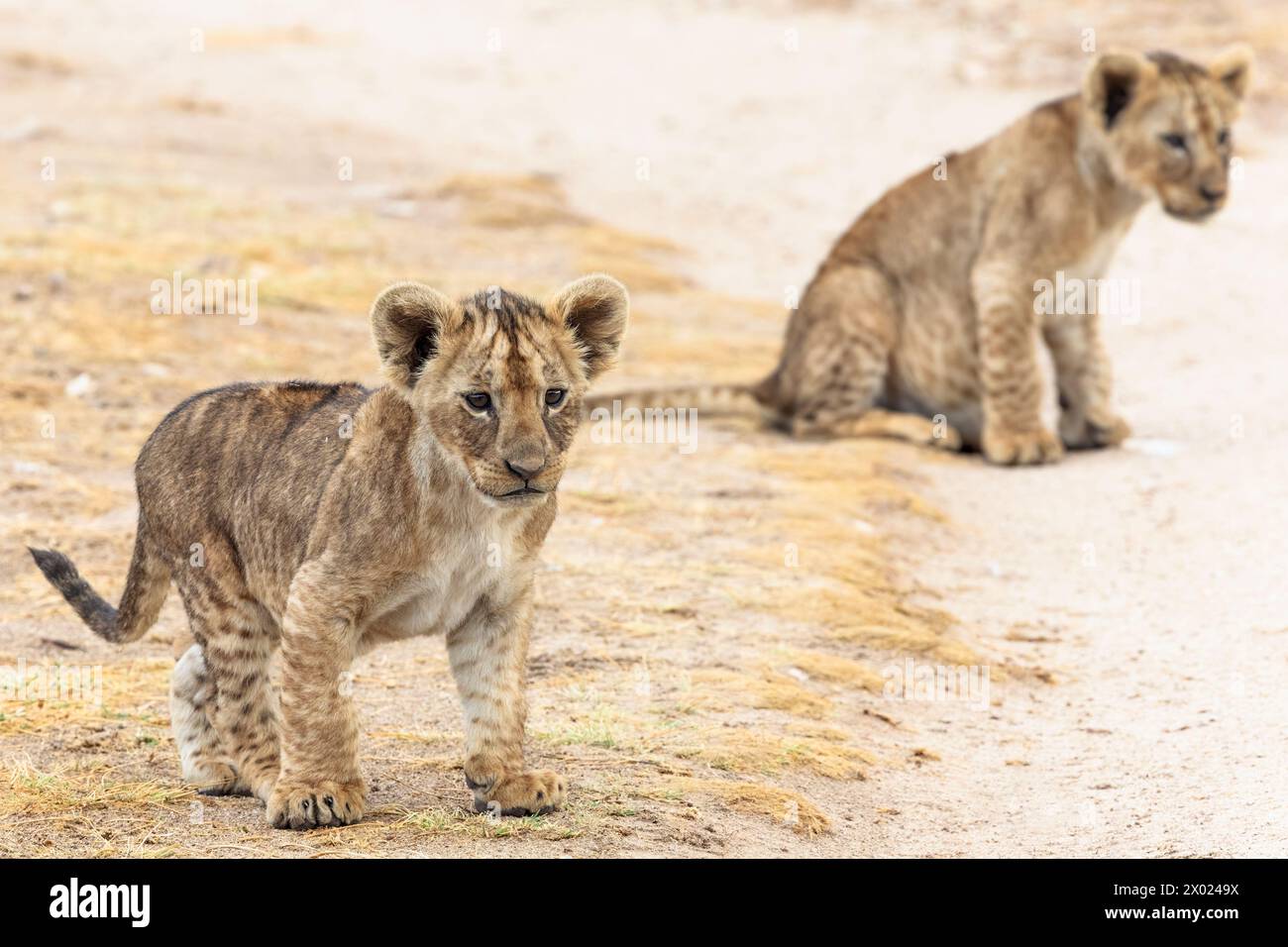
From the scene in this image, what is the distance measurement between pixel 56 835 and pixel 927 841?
252 centimetres

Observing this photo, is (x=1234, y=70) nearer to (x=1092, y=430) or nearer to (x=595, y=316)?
(x=1092, y=430)

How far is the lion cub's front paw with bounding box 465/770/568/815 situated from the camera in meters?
5.30

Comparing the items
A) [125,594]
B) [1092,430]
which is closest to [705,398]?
[1092,430]

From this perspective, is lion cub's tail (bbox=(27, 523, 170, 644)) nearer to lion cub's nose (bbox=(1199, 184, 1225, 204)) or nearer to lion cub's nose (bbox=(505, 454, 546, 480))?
lion cub's nose (bbox=(505, 454, 546, 480))

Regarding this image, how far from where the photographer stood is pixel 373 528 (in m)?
5.15

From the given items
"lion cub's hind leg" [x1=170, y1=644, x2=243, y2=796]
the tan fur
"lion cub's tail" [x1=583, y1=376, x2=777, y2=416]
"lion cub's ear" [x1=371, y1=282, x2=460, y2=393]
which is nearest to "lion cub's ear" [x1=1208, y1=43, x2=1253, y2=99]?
the tan fur

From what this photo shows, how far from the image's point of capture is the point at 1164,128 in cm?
1103

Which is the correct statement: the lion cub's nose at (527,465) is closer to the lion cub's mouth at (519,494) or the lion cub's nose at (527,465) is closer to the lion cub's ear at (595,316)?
the lion cub's mouth at (519,494)

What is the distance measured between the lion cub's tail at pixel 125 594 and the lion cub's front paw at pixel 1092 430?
7.13 m

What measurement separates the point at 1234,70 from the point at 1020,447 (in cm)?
263

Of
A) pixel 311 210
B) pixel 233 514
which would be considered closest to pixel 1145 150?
pixel 233 514

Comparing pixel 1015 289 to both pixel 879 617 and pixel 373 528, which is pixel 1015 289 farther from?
pixel 373 528

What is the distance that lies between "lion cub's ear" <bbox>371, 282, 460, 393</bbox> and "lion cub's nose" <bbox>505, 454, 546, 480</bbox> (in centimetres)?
49

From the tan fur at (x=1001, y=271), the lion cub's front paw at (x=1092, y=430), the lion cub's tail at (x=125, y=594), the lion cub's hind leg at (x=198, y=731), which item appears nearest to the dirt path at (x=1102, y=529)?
the lion cub's front paw at (x=1092, y=430)
